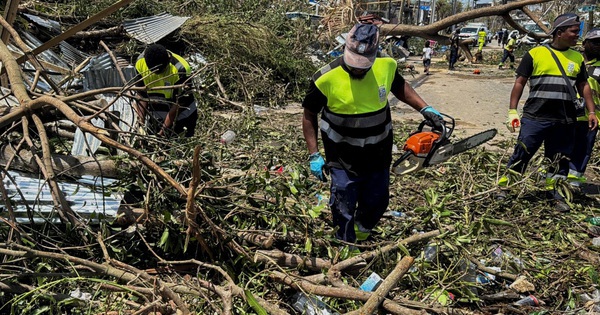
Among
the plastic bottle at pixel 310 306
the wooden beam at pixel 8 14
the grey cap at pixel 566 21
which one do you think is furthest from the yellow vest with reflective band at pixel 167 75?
the grey cap at pixel 566 21

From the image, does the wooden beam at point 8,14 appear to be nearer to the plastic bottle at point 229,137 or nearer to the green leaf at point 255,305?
the plastic bottle at point 229,137

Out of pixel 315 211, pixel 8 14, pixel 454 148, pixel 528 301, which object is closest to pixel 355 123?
pixel 315 211

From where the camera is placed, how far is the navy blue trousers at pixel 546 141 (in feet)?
12.8

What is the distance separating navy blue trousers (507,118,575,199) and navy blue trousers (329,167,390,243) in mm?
1577

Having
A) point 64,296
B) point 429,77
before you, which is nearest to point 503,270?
point 64,296

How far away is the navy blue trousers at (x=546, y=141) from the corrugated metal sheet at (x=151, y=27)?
565 cm

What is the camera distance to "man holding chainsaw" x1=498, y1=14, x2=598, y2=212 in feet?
12.5

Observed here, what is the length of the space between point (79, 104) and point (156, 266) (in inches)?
38.4

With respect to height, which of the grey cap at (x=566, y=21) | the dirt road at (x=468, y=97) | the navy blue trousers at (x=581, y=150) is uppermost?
the grey cap at (x=566, y=21)

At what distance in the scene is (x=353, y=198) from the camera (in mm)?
2953

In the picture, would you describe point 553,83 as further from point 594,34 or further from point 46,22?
point 46,22

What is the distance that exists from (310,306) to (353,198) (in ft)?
2.68

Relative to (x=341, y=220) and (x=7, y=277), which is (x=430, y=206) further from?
(x=7, y=277)

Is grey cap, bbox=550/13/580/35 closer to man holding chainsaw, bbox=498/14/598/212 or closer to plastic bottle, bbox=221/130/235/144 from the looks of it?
man holding chainsaw, bbox=498/14/598/212
